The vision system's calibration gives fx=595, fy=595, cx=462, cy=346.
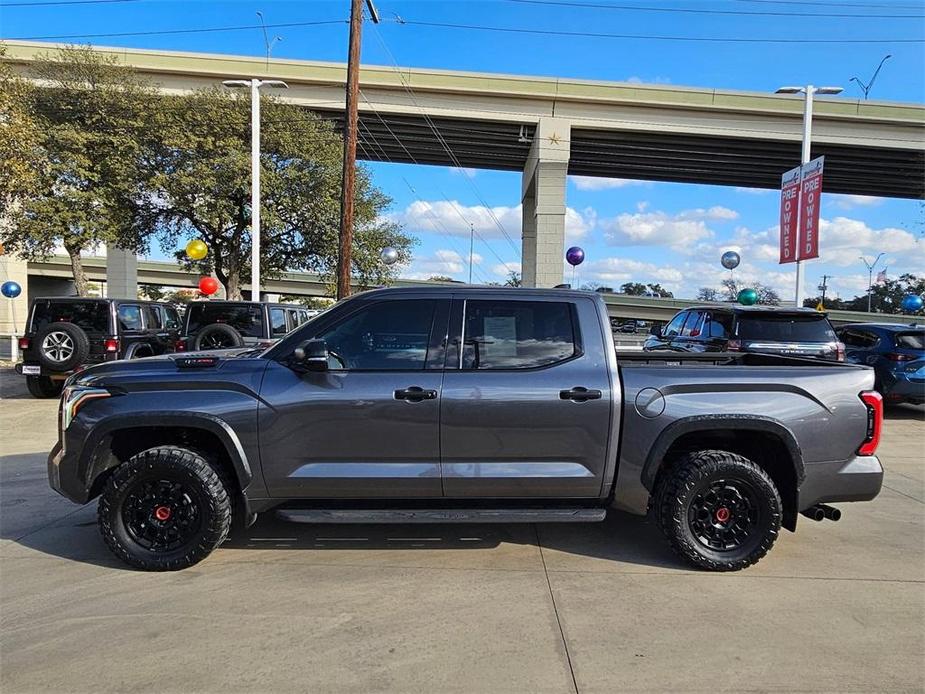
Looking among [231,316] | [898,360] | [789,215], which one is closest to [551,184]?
[789,215]

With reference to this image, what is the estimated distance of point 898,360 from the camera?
10148 mm

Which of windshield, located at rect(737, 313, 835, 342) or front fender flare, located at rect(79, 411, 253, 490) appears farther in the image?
windshield, located at rect(737, 313, 835, 342)

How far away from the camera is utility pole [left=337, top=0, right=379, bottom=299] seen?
44.4ft

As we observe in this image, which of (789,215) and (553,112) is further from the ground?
(553,112)

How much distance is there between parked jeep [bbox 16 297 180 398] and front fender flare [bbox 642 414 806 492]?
9373 millimetres

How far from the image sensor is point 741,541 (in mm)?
4020

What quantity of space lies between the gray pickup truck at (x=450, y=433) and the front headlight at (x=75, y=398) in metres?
0.01

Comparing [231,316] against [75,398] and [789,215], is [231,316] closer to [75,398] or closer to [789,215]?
[75,398]

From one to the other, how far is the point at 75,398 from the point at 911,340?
475 inches

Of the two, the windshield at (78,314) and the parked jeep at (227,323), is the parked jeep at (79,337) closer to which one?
the windshield at (78,314)

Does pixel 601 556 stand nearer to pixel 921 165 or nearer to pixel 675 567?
pixel 675 567

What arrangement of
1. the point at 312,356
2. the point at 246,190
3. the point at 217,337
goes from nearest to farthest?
1. the point at 312,356
2. the point at 217,337
3. the point at 246,190

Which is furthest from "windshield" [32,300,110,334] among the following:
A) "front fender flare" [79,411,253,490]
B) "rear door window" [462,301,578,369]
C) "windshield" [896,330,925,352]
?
"windshield" [896,330,925,352]

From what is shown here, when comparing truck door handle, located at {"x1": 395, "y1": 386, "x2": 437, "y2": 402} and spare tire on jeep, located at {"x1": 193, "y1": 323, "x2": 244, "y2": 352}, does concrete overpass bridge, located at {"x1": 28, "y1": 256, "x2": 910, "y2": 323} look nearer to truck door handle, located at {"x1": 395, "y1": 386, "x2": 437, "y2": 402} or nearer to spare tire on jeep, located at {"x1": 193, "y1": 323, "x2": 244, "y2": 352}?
spare tire on jeep, located at {"x1": 193, "y1": 323, "x2": 244, "y2": 352}
